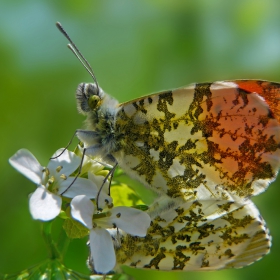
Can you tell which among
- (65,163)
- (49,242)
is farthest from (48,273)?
(65,163)

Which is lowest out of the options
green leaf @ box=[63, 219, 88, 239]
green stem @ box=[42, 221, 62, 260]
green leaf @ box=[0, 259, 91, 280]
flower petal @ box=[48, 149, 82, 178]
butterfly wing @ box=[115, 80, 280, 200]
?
green leaf @ box=[0, 259, 91, 280]

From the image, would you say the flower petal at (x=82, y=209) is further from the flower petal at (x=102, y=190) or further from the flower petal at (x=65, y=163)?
the flower petal at (x=65, y=163)

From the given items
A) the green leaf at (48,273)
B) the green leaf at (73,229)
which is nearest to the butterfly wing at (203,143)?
the green leaf at (73,229)

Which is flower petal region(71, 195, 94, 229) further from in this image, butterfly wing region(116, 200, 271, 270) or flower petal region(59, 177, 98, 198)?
butterfly wing region(116, 200, 271, 270)

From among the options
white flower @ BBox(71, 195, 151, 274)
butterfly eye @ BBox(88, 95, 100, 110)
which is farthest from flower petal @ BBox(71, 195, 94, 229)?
butterfly eye @ BBox(88, 95, 100, 110)

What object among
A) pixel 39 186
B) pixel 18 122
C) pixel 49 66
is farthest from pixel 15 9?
pixel 39 186

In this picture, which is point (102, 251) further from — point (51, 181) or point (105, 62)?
point (105, 62)

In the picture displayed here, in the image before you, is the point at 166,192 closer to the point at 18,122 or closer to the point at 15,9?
the point at 18,122
